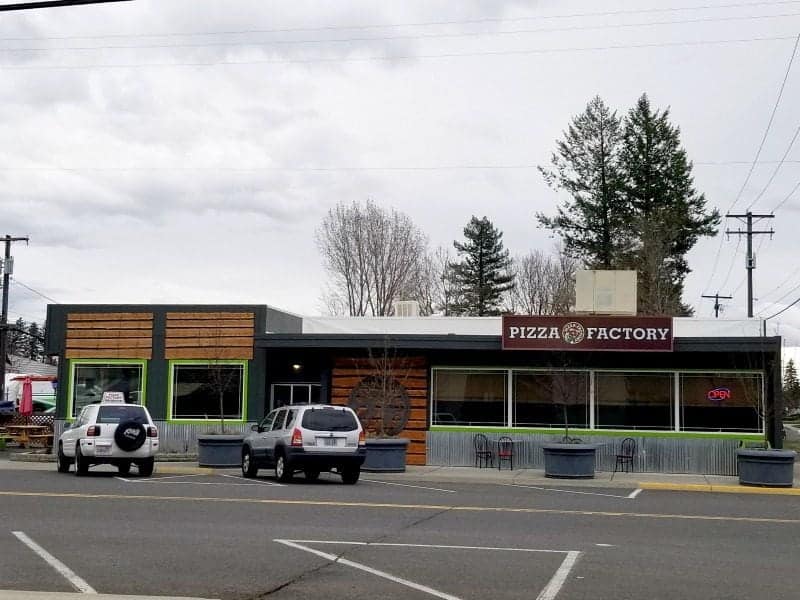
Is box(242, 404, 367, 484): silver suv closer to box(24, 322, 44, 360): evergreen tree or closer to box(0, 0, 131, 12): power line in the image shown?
box(0, 0, 131, 12): power line

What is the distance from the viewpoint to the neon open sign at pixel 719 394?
27.5 m

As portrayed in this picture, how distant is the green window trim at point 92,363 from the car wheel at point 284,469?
391 inches

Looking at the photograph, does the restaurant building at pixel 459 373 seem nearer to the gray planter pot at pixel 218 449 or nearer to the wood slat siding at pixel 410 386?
the wood slat siding at pixel 410 386

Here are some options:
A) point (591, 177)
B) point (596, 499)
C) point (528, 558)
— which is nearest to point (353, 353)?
point (596, 499)

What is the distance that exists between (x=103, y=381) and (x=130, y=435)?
866 centimetres

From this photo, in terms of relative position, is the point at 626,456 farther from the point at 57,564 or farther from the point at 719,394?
the point at 57,564

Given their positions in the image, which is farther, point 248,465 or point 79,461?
point 248,465

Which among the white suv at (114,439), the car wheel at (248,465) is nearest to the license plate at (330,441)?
the car wheel at (248,465)

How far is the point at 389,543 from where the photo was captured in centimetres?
1255

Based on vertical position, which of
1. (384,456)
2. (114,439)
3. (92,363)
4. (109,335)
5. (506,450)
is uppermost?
(109,335)

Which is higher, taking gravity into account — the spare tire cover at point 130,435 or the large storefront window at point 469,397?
the large storefront window at point 469,397

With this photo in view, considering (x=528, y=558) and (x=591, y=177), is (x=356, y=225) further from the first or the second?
(x=528, y=558)

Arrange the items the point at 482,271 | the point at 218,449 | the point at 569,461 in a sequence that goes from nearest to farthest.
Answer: the point at 569,461 → the point at 218,449 → the point at 482,271

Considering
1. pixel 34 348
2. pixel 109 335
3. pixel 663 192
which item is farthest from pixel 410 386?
pixel 34 348
